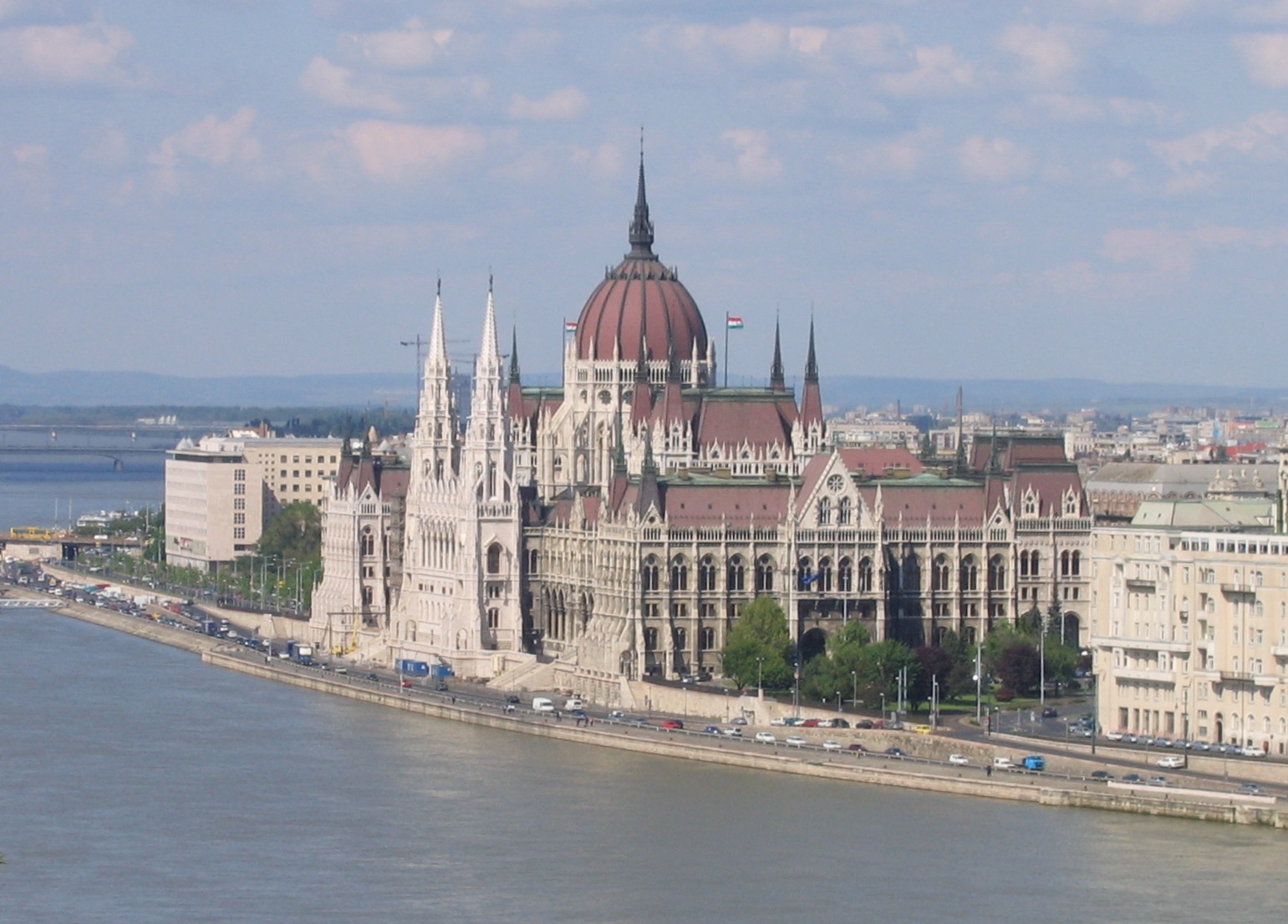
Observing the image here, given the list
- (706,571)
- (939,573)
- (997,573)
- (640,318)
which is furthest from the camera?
(640,318)

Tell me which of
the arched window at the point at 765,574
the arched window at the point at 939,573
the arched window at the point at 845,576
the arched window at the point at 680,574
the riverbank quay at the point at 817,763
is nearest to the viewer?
the riverbank quay at the point at 817,763

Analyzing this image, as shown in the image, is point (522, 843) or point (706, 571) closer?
point (522, 843)

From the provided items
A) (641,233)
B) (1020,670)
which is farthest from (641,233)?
(1020,670)

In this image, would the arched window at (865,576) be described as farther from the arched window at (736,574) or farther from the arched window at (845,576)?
the arched window at (736,574)

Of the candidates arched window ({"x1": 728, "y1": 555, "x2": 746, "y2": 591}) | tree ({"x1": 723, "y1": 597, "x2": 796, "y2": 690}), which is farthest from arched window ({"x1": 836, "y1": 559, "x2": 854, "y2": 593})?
arched window ({"x1": 728, "y1": 555, "x2": 746, "y2": 591})

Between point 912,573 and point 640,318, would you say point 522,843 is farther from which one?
point 640,318

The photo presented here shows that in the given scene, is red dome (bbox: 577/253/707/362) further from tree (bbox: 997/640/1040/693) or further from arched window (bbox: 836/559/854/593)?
tree (bbox: 997/640/1040/693)

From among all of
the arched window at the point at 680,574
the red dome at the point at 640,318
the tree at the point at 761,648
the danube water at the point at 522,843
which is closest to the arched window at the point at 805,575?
the tree at the point at 761,648
